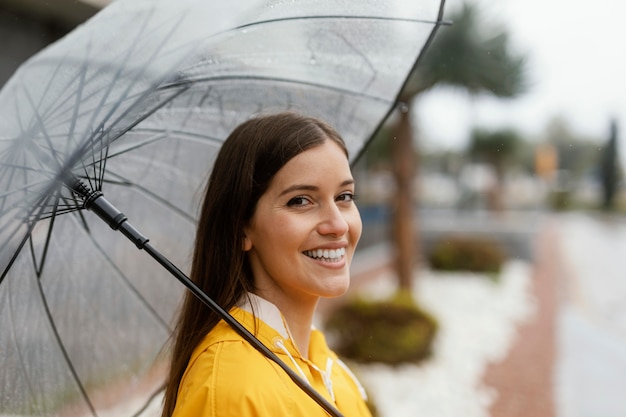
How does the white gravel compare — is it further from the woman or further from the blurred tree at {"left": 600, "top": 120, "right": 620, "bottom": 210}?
the blurred tree at {"left": 600, "top": 120, "right": 620, "bottom": 210}

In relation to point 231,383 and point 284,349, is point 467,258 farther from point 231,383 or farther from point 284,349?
point 231,383

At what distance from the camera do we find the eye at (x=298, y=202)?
148cm

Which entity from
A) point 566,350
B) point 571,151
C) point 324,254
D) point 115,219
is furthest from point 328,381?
point 571,151

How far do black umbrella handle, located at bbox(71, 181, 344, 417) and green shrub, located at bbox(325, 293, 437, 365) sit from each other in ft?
17.9

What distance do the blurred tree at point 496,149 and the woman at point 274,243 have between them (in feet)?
66.9

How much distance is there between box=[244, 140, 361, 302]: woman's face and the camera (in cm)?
147

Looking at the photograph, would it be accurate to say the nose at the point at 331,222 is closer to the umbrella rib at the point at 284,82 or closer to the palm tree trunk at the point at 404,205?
the umbrella rib at the point at 284,82

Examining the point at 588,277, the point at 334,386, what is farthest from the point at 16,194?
the point at 588,277

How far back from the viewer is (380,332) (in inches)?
282

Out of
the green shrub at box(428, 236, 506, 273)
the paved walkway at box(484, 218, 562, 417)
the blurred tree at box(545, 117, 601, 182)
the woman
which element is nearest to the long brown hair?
the woman

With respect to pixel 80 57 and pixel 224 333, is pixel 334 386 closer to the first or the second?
pixel 224 333

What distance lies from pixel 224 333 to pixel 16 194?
55 cm

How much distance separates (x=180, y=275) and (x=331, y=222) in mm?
357

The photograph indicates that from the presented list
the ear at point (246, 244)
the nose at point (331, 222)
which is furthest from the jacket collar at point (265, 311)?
the nose at point (331, 222)
